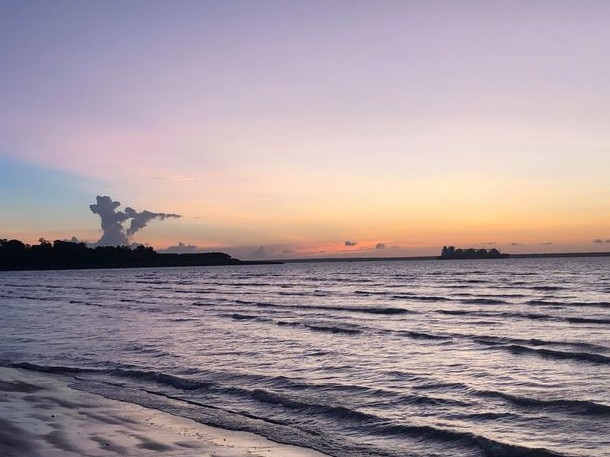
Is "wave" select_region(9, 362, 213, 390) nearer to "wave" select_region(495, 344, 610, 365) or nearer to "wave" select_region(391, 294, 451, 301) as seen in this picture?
"wave" select_region(495, 344, 610, 365)

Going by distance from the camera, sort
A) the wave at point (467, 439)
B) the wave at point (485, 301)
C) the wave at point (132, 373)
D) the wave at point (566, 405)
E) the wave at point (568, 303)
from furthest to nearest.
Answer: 1. the wave at point (485, 301)
2. the wave at point (568, 303)
3. the wave at point (132, 373)
4. the wave at point (566, 405)
5. the wave at point (467, 439)

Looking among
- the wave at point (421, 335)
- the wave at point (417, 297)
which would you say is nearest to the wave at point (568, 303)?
the wave at point (417, 297)

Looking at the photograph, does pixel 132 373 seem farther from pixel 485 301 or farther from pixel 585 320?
pixel 485 301

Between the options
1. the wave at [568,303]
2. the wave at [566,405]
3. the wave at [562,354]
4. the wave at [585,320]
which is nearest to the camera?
the wave at [566,405]

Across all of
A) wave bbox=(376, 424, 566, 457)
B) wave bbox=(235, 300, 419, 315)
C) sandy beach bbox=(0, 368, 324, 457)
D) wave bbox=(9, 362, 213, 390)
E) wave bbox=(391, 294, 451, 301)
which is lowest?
wave bbox=(391, 294, 451, 301)

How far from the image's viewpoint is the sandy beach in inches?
375

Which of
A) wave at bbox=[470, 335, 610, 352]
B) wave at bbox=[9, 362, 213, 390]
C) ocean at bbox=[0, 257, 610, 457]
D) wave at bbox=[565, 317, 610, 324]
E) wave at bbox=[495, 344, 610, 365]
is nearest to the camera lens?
ocean at bbox=[0, 257, 610, 457]

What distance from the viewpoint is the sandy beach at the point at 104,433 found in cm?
952

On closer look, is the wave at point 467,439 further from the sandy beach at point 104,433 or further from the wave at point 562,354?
the wave at point 562,354

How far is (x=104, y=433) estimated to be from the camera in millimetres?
10664

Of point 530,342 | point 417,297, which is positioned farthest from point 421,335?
point 417,297

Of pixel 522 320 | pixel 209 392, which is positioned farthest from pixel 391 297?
pixel 209 392

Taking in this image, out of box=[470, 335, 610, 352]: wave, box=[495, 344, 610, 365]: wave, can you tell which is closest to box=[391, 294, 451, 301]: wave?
box=[470, 335, 610, 352]: wave

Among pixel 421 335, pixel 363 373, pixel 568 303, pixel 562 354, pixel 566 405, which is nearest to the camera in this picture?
pixel 566 405
